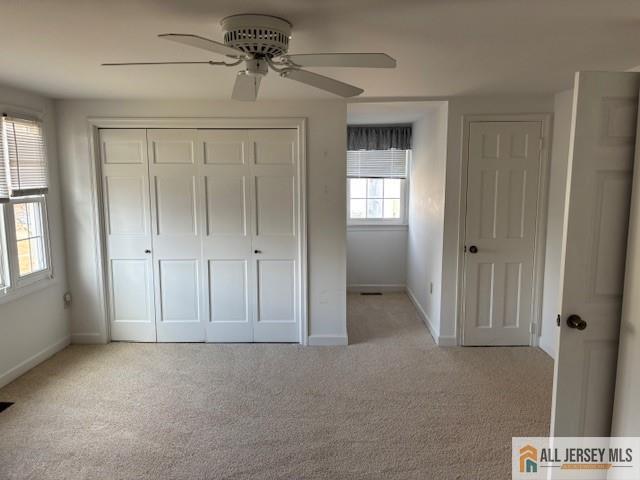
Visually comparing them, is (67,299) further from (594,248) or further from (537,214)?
(537,214)

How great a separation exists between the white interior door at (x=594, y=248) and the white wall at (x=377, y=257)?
3888 mm

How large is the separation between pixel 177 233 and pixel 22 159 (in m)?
1.30

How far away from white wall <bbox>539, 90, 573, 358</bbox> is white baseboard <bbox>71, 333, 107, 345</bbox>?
13.1 feet

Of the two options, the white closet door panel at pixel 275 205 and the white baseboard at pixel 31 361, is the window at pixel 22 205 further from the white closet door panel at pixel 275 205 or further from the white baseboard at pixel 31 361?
the white closet door panel at pixel 275 205

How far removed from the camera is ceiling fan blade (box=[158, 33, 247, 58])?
160cm

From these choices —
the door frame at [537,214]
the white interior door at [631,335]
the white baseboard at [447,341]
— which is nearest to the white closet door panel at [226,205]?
the door frame at [537,214]

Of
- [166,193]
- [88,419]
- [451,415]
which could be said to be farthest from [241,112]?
[451,415]

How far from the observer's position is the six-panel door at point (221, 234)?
3.95 metres

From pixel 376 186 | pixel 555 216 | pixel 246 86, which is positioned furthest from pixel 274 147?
pixel 555 216

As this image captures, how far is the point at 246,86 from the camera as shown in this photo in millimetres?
2197

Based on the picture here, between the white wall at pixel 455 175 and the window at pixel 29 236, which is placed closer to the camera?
the window at pixel 29 236

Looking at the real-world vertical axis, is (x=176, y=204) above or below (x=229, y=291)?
above

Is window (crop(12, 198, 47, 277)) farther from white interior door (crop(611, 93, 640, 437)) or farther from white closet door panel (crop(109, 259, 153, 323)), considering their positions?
white interior door (crop(611, 93, 640, 437))

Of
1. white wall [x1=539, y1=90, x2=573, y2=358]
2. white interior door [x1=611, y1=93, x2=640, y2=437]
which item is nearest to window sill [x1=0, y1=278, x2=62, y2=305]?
white interior door [x1=611, y1=93, x2=640, y2=437]
